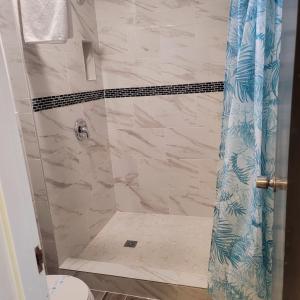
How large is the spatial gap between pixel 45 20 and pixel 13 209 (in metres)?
1.24

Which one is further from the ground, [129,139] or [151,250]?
[129,139]

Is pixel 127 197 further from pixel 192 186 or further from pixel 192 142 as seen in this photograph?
pixel 192 142

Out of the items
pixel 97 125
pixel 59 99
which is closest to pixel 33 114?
pixel 59 99

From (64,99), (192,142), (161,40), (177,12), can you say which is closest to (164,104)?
(192,142)

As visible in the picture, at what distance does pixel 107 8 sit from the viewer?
229 cm

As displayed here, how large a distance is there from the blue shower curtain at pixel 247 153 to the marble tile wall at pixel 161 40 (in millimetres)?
917

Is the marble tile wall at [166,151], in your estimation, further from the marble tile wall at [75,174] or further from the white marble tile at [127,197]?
the marble tile wall at [75,174]

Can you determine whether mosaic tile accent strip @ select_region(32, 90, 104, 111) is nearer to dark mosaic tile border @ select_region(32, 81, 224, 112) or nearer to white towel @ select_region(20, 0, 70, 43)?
dark mosaic tile border @ select_region(32, 81, 224, 112)

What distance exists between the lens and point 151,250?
84.0 inches

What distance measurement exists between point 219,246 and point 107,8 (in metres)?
1.99

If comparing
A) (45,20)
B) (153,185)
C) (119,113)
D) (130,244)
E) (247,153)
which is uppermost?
(45,20)

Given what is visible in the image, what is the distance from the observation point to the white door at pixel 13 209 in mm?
Answer: 491

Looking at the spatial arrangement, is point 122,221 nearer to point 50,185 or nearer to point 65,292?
point 50,185

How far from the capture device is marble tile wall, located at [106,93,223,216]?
7.64 feet
